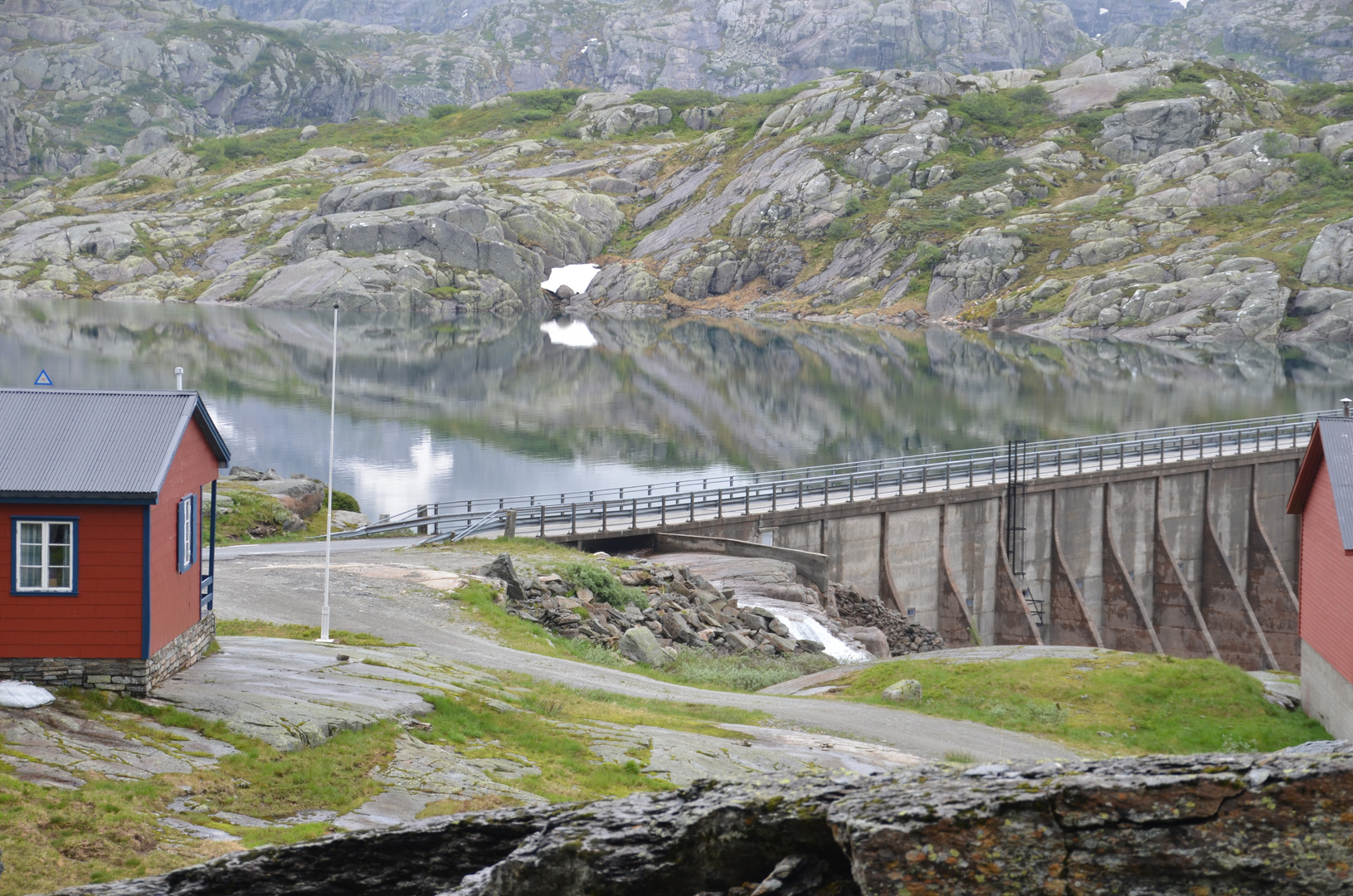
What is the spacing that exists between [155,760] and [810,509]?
35.0m

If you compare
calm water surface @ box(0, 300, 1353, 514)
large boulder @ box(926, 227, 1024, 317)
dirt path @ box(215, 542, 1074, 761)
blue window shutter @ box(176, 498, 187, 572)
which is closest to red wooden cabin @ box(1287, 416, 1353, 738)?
dirt path @ box(215, 542, 1074, 761)

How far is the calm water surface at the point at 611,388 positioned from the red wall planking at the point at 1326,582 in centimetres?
4808

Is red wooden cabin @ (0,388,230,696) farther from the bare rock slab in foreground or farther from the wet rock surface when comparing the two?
the bare rock slab in foreground

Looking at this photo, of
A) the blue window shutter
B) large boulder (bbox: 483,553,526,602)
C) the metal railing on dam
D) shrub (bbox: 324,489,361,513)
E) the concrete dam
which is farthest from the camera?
shrub (bbox: 324,489,361,513)

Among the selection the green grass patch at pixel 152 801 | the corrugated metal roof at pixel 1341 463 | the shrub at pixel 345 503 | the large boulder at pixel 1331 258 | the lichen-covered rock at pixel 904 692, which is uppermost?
the large boulder at pixel 1331 258

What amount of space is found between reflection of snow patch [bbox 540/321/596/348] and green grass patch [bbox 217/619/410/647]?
134 m

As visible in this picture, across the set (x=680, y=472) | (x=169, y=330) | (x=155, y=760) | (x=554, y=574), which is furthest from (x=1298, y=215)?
(x=155, y=760)

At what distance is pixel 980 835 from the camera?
862 centimetres

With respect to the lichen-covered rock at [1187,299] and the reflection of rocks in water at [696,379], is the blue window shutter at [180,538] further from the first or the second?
the lichen-covered rock at [1187,299]

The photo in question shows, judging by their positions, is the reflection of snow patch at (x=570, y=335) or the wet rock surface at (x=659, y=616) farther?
the reflection of snow patch at (x=570, y=335)

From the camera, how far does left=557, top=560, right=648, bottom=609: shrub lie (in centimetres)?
4025

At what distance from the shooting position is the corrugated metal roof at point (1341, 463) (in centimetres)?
2931

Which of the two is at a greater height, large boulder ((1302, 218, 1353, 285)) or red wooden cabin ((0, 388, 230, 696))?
large boulder ((1302, 218, 1353, 285))

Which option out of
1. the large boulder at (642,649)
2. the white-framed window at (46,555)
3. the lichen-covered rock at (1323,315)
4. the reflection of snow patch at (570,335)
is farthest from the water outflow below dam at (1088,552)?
the reflection of snow patch at (570,335)
